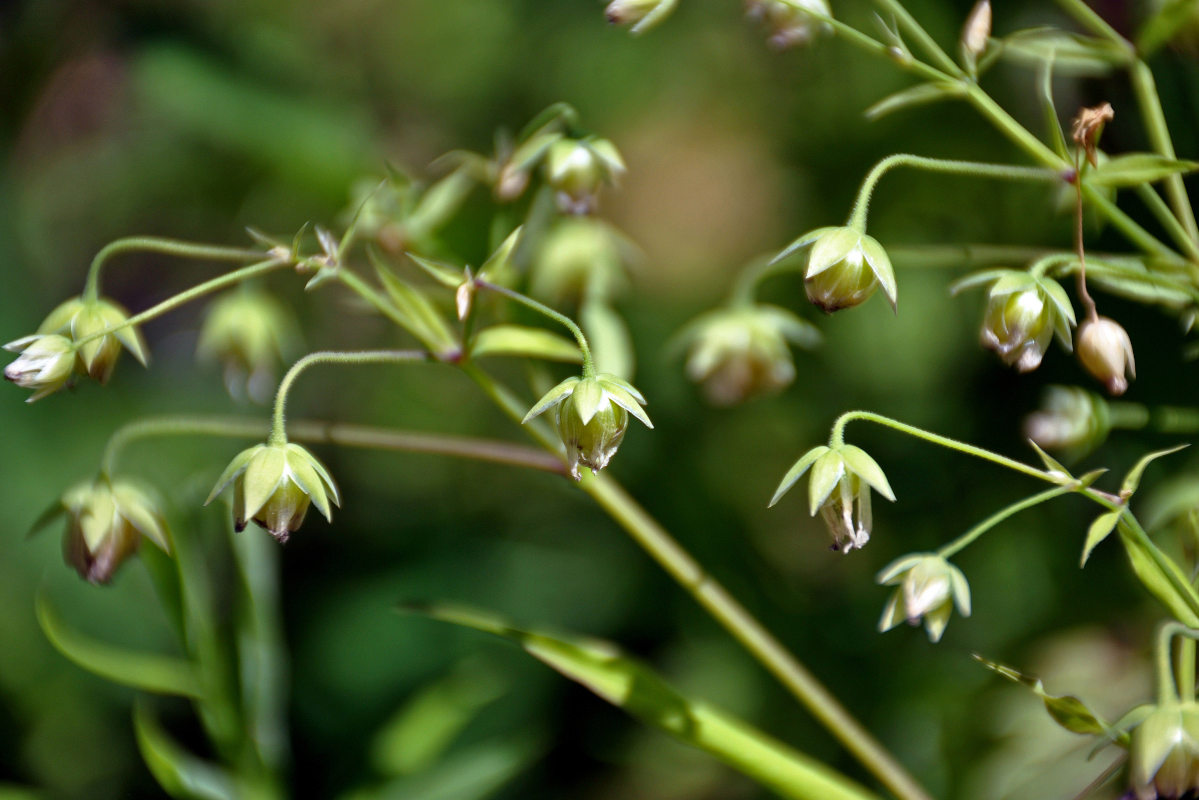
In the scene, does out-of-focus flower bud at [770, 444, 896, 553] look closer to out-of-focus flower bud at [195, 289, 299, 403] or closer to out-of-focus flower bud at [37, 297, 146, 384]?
out-of-focus flower bud at [37, 297, 146, 384]

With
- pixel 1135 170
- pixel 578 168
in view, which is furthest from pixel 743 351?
pixel 1135 170

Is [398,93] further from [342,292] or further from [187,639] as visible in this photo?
[187,639]

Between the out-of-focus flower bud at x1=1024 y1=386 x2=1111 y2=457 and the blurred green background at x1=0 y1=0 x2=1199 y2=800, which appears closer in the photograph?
the out-of-focus flower bud at x1=1024 y1=386 x2=1111 y2=457

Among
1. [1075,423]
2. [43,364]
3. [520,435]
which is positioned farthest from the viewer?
[520,435]

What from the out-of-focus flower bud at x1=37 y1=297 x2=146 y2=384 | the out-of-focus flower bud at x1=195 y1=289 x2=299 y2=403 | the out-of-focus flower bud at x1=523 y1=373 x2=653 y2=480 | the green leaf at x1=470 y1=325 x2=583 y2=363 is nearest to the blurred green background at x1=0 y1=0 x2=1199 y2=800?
the out-of-focus flower bud at x1=195 y1=289 x2=299 y2=403

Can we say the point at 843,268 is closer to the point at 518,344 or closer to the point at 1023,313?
the point at 1023,313

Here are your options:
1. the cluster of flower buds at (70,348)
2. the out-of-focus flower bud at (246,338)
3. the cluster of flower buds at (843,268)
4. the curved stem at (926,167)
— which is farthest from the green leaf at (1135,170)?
the out-of-focus flower bud at (246,338)

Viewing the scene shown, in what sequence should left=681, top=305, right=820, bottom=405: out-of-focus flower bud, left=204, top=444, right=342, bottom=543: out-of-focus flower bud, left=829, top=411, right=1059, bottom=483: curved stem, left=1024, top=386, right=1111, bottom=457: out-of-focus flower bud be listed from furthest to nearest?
left=681, top=305, right=820, bottom=405: out-of-focus flower bud
left=1024, top=386, right=1111, bottom=457: out-of-focus flower bud
left=204, top=444, right=342, bottom=543: out-of-focus flower bud
left=829, top=411, right=1059, bottom=483: curved stem
